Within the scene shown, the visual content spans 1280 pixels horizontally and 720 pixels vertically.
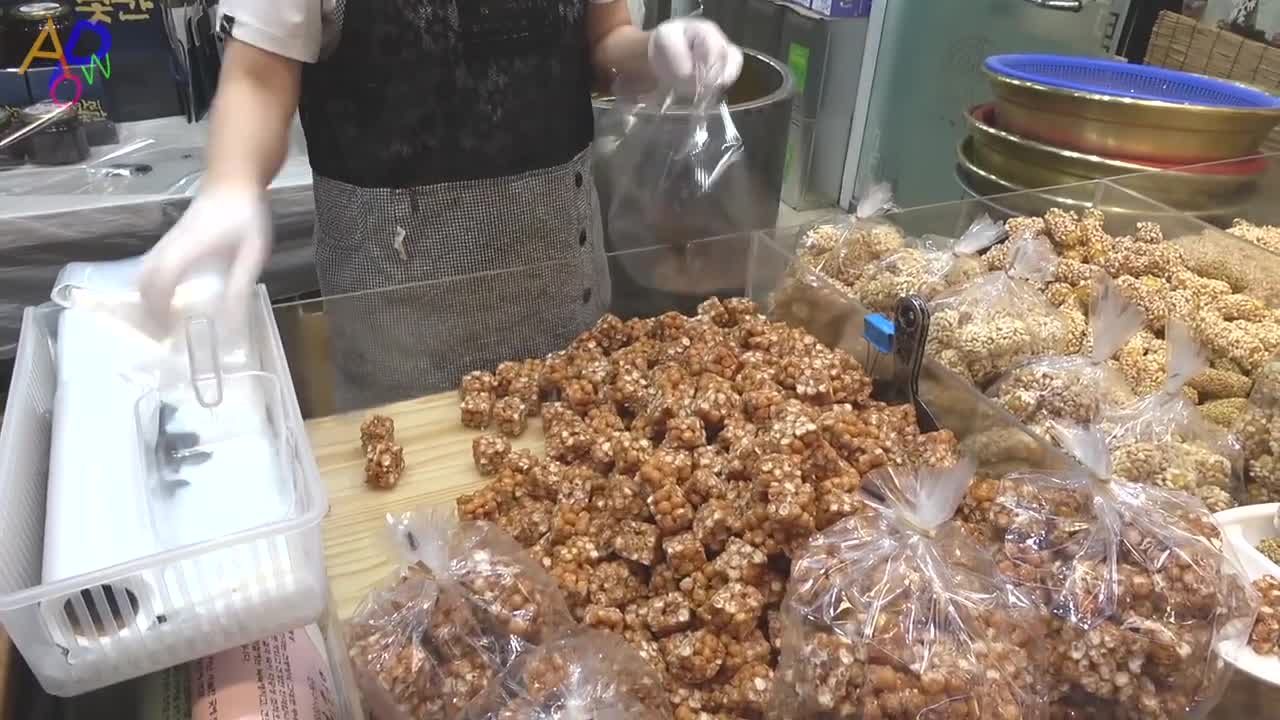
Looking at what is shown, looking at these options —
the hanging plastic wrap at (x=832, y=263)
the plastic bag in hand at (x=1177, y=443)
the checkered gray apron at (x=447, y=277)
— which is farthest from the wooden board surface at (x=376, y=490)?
the plastic bag in hand at (x=1177, y=443)

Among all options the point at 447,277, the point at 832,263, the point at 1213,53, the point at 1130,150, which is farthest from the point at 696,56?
the point at 1213,53

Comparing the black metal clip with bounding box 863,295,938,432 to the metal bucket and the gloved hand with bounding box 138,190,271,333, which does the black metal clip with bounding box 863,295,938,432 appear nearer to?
the metal bucket

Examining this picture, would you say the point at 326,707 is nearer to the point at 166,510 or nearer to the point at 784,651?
the point at 166,510

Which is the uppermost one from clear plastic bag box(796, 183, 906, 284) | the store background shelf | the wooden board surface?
the store background shelf

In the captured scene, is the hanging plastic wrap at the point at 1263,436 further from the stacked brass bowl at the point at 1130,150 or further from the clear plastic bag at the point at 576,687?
the clear plastic bag at the point at 576,687

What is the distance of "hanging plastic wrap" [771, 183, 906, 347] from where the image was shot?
1170mm

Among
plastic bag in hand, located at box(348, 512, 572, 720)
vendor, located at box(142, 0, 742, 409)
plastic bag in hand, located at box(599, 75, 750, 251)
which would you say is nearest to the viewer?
plastic bag in hand, located at box(348, 512, 572, 720)

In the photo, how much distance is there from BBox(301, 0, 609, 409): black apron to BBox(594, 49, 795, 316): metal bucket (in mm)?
78

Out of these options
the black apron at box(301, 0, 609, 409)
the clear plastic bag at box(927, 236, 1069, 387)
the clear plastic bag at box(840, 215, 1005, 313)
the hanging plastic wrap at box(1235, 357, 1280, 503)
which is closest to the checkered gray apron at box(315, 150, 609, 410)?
the black apron at box(301, 0, 609, 409)

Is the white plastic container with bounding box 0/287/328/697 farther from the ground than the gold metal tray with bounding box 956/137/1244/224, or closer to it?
farther from the ground

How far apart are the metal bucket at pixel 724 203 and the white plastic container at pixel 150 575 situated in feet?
2.25

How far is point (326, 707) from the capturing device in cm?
63

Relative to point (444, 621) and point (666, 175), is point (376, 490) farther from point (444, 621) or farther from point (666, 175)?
point (666, 175)

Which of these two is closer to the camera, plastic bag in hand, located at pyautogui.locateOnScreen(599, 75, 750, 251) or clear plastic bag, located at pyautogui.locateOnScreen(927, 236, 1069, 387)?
clear plastic bag, located at pyautogui.locateOnScreen(927, 236, 1069, 387)
